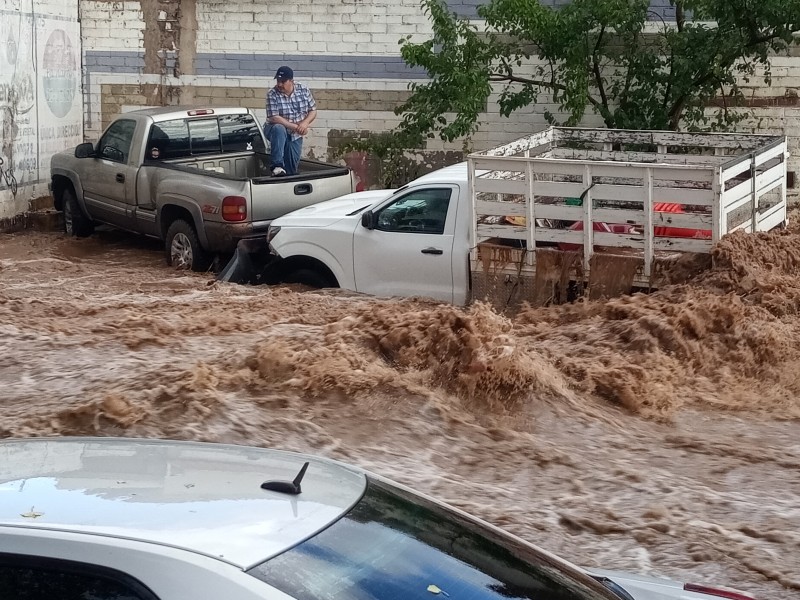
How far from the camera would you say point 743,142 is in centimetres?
1152

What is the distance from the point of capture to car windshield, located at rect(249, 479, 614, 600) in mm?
2176

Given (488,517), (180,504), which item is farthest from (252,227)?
(180,504)

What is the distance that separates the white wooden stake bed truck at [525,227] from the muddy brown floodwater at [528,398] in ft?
1.12

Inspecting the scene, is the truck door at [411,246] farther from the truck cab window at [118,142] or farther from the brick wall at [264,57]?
the brick wall at [264,57]

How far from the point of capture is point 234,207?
37.7 feet

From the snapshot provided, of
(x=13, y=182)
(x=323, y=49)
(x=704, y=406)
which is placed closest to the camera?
(x=704, y=406)

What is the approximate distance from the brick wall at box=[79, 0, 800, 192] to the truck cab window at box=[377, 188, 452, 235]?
6.78m

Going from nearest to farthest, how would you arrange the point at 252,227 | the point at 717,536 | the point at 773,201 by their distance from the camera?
the point at 717,536, the point at 773,201, the point at 252,227

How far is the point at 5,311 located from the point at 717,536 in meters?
6.50

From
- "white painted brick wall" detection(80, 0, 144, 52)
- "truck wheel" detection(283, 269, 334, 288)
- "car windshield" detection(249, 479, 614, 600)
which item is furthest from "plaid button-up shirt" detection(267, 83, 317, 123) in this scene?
"car windshield" detection(249, 479, 614, 600)

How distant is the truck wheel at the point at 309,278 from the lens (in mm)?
10297

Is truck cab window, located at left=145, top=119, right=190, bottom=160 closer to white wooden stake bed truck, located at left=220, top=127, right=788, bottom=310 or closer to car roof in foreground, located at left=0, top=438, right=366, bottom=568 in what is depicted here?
white wooden stake bed truck, located at left=220, top=127, right=788, bottom=310

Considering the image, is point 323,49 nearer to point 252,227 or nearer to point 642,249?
point 252,227

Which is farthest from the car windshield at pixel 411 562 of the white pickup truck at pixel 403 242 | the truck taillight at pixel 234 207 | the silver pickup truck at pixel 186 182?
the silver pickup truck at pixel 186 182
